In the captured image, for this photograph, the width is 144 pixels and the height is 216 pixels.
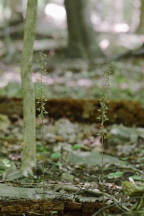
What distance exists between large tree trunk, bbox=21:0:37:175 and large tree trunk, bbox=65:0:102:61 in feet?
20.0

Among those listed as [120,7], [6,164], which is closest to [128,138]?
[6,164]

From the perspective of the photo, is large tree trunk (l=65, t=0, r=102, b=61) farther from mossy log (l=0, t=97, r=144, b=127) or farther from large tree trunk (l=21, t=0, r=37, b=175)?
large tree trunk (l=21, t=0, r=37, b=175)

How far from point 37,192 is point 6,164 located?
1151 mm

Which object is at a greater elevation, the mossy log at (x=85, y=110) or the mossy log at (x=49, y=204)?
the mossy log at (x=85, y=110)

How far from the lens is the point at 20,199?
204cm

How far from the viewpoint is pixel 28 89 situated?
3.02 meters

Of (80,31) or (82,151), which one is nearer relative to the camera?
(82,151)

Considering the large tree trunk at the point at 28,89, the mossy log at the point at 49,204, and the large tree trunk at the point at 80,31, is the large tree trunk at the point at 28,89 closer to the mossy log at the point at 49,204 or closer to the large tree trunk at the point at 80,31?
the mossy log at the point at 49,204

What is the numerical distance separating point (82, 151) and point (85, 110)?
130 cm

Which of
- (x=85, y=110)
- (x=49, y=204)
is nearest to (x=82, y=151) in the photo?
(x=85, y=110)

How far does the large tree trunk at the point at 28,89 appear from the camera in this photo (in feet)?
9.56

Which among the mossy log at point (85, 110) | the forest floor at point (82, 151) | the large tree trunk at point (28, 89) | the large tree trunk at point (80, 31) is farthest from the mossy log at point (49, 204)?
the large tree trunk at point (80, 31)

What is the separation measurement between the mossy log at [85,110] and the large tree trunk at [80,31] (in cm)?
407

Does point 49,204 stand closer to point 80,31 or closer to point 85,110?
point 85,110
